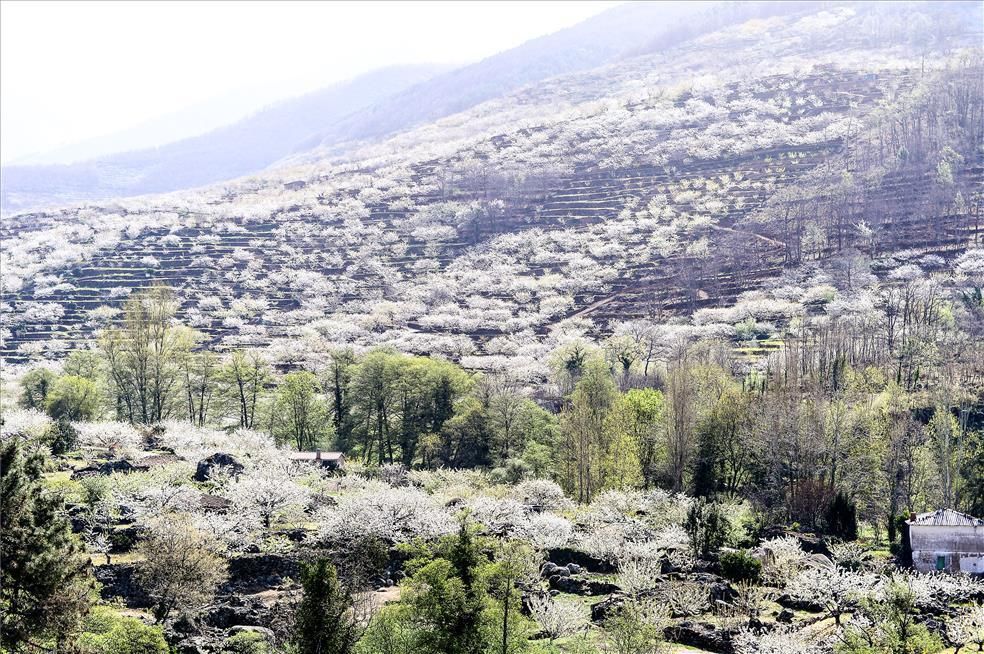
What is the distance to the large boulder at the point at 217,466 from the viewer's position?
5662 centimetres

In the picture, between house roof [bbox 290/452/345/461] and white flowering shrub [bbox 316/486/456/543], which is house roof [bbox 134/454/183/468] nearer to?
house roof [bbox 290/452/345/461]

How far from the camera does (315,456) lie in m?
66.7

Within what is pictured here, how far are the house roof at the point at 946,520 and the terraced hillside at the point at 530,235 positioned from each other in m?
52.8

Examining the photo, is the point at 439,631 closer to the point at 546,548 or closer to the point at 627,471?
the point at 546,548

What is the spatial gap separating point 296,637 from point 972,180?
14115cm

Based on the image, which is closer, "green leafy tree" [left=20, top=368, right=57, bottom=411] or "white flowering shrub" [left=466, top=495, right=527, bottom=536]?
"white flowering shrub" [left=466, top=495, right=527, bottom=536]

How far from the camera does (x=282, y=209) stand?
178625 mm

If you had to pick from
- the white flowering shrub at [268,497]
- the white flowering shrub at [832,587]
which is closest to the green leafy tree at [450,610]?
the white flowering shrub at [832,587]

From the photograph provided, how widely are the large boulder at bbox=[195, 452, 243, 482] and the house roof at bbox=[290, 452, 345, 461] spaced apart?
6.67 meters

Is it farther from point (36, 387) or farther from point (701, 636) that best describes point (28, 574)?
point (36, 387)

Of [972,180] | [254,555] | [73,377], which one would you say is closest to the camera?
[254,555]

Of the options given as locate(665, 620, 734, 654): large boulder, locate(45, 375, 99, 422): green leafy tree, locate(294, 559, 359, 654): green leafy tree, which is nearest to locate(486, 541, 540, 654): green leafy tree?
locate(294, 559, 359, 654): green leafy tree

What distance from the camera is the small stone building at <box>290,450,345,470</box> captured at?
6512 centimetres

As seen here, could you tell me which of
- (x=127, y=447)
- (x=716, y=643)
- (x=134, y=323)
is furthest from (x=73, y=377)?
(x=716, y=643)
